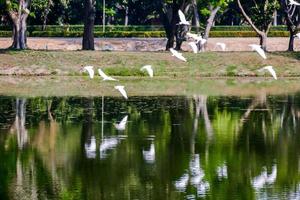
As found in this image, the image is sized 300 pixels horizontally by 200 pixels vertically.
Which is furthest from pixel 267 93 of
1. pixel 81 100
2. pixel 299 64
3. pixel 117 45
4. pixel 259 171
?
pixel 117 45

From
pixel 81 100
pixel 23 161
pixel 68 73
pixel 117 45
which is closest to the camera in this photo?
pixel 23 161

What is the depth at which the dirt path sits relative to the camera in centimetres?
6331

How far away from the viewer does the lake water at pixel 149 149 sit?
1686 cm

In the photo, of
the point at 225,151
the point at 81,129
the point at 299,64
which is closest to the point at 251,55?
the point at 299,64

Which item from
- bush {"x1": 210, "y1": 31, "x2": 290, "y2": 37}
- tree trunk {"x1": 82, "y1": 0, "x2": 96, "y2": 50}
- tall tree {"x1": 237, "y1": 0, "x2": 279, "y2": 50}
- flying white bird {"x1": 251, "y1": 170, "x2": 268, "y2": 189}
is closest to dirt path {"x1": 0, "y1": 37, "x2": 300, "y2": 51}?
tall tree {"x1": 237, "y1": 0, "x2": 279, "y2": 50}

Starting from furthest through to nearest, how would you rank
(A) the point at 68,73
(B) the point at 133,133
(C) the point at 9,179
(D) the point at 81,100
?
(A) the point at 68,73, (D) the point at 81,100, (B) the point at 133,133, (C) the point at 9,179

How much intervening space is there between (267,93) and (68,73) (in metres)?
11.1

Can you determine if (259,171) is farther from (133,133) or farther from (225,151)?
(133,133)

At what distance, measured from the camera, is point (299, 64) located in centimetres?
4691

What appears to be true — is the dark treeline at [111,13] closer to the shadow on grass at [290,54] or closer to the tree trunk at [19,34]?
the tree trunk at [19,34]

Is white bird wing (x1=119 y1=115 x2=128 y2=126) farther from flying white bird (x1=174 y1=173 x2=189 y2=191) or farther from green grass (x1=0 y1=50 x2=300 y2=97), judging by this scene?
green grass (x1=0 y1=50 x2=300 y2=97)

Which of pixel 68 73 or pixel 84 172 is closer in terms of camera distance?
pixel 84 172

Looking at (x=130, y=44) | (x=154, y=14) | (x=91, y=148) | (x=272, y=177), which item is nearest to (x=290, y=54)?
(x=130, y=44)

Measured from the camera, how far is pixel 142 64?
45469 mm
